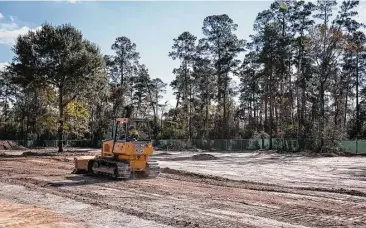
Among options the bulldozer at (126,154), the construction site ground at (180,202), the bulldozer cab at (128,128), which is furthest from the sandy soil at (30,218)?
the bulldozer cab at (128,128)

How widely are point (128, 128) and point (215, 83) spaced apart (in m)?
49.8

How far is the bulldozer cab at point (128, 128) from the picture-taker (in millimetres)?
16797

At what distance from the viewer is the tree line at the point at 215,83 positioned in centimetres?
3972

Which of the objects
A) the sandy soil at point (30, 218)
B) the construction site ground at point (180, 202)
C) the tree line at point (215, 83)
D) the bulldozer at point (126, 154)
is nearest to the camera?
the sandy soil at point (30, 218)

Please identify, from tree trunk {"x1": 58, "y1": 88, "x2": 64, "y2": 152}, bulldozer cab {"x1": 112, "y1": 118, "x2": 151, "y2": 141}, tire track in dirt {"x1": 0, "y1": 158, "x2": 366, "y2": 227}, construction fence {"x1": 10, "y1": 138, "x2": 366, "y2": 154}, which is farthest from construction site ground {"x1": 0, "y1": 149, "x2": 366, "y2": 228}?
construction fence {"x1": 10, "y1": 138, "x2": 366, "y2": 154}

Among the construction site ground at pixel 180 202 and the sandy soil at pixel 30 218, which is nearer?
the sandy soil at pixel 30 218

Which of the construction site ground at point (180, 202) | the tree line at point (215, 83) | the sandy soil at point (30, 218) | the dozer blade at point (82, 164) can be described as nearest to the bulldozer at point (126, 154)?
the construction site ground at point (180, 202)

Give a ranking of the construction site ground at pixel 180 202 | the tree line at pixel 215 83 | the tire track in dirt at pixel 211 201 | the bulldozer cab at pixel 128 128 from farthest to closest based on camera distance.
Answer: the tree line at pixel 215 83, the bulldozer cab at pixel 128 128, the tire track in dirt at pixel 211 201, the construction site ground at pixel 180 202

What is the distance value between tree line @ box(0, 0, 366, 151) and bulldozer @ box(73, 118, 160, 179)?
22.9 metres

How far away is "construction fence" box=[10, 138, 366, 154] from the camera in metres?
41.8

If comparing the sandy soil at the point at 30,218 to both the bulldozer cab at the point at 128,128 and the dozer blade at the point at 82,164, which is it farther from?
the dozer blade at the point at 82,164

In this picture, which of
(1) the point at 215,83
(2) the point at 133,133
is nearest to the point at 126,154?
(2) the point at 133,133

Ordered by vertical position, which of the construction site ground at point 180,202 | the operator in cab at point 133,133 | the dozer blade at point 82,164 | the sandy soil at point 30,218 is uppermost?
the operator in cab at point 133,133

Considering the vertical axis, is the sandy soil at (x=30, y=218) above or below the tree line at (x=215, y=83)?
below
